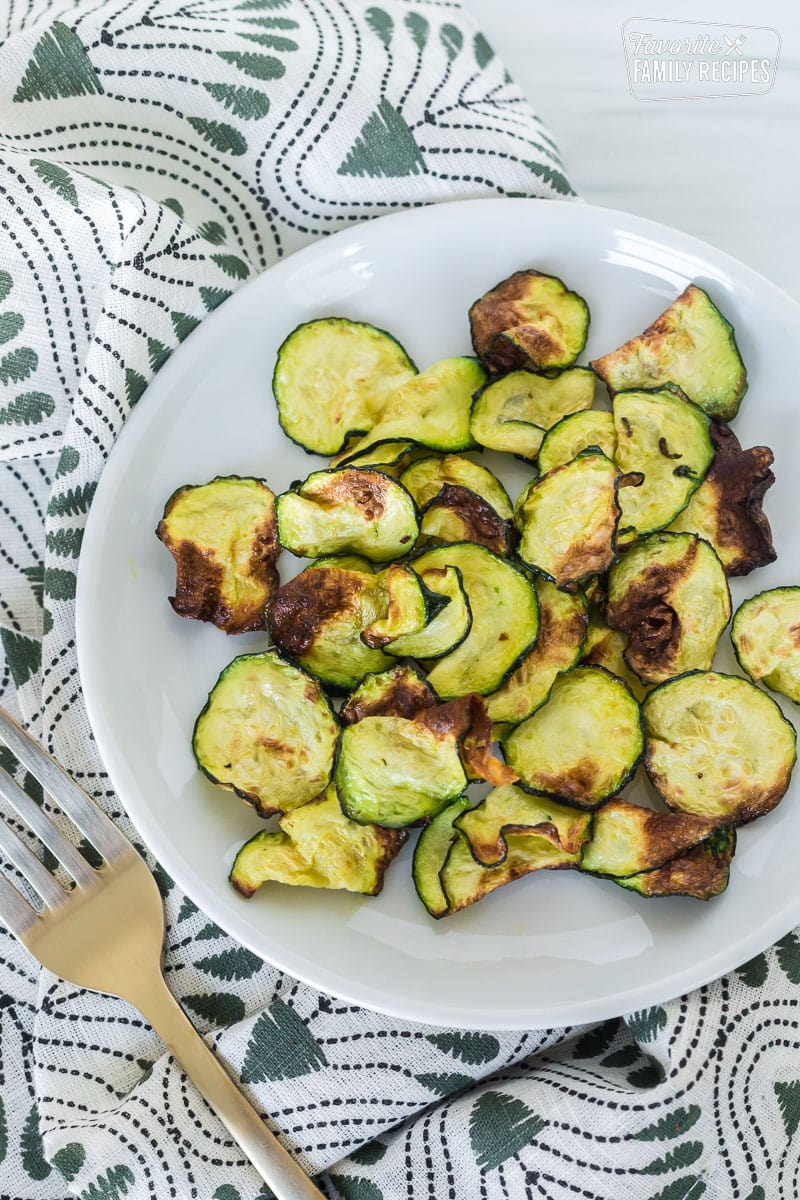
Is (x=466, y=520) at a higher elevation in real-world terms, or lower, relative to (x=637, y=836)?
higher

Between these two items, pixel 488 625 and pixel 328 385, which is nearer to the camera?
pixel 488 625

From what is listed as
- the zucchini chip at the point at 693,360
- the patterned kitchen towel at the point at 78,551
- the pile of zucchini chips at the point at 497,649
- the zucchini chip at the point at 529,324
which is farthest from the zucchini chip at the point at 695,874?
the zucchini chip at the point at 529,324

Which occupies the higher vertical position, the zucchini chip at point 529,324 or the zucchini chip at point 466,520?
the zucchini chip at point 529,324

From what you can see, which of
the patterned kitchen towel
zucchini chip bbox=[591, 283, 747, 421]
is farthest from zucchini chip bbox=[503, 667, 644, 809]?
zucchini chip bbox=[591, 283, 747, 421]

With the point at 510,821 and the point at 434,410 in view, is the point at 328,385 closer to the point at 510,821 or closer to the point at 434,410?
the point at 434,410

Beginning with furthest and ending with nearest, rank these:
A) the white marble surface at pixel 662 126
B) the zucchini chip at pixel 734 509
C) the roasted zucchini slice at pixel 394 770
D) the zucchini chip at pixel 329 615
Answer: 1. the white marble surface at pixel 662 126
2. the zucchini chip at pixel 734 509
3. the zucchini chip at pixel 329 615
4. the roasted zucchini slice at pixel 394 770

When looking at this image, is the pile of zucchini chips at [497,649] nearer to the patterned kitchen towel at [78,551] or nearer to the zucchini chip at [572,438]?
the zucchini chip at [572,438]

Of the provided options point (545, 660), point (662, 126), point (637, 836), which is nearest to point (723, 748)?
point (637, 836)
